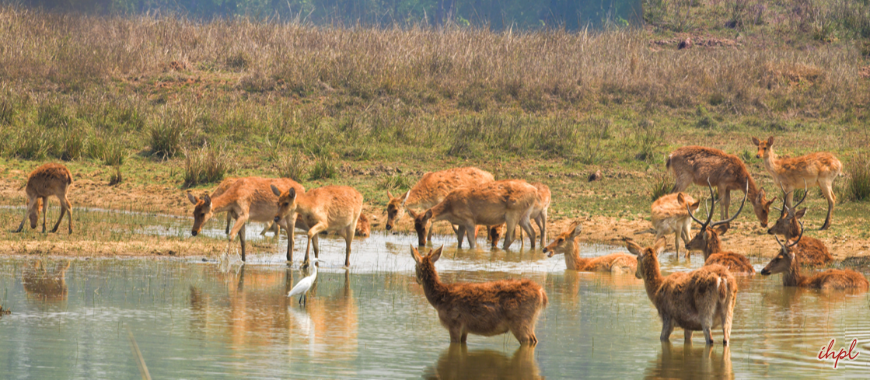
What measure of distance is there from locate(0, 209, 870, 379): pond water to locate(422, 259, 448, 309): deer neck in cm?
40

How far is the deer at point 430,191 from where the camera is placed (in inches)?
609

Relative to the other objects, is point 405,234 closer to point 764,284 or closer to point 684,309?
point 764,284

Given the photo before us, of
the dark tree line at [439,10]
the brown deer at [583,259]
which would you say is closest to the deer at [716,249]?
the brown deer at [583,259]

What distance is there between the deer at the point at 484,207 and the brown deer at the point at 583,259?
1.60 m

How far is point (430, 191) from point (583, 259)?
391 cm

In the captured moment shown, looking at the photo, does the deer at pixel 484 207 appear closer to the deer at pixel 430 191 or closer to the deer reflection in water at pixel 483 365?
the deer at pixel 430 191

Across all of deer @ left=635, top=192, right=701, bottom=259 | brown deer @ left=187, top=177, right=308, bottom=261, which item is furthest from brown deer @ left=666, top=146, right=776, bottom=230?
brown deer @ left=187, top=177, right=308, bottom=261

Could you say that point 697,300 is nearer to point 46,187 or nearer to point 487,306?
point 487,306

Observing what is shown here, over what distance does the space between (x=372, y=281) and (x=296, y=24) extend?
80.4 ft

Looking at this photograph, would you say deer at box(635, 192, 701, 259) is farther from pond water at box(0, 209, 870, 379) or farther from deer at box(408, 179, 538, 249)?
pond water at box(0, 209, 870, 379)

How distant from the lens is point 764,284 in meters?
11.5

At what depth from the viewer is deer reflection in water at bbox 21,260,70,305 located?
30.8 feet

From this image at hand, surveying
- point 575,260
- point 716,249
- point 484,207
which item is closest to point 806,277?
point 716,249

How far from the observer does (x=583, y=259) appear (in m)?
13.0
